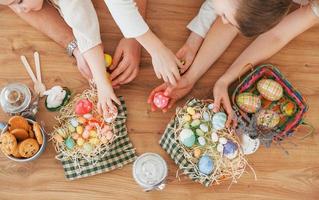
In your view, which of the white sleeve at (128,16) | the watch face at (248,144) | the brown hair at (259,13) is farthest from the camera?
the watch face at (248,144)

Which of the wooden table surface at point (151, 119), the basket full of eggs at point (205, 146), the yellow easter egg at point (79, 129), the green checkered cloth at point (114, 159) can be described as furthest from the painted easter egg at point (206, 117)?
the yellow easter egg at point (79, 129)

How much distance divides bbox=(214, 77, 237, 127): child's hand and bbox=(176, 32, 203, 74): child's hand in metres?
0.10

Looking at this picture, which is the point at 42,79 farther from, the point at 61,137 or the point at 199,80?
the point at 199,80

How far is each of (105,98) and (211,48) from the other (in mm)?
326

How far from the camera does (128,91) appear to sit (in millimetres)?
1127

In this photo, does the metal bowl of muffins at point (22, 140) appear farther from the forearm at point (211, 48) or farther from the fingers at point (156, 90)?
the forearm at point (211, 48)

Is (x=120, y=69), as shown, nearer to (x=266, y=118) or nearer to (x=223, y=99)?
(x=223, y=99)

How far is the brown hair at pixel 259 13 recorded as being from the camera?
749 millimetres

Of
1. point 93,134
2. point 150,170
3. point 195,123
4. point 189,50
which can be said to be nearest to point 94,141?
point 93,134

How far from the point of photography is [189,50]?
3.74 feet

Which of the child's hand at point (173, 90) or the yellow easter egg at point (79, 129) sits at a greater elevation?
the child's hand at point (173, 90)

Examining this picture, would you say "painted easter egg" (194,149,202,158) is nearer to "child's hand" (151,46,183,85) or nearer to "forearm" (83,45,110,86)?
"child's hand" (151,46,183,85)

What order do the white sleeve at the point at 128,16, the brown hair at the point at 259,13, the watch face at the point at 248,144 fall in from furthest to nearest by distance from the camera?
the watch face at the point at 248,144 → the white sleeve at the point at 128,16 → the brown hair at the point at 259,13

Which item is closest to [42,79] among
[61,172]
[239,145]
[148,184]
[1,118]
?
[1,118]
